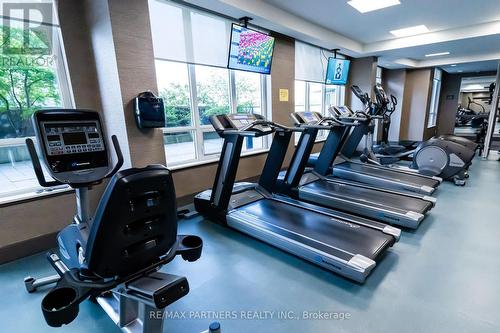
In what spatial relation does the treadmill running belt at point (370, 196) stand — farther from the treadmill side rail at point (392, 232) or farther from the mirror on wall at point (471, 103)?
the mirror on wall at point (471, 103)

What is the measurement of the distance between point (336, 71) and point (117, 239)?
6617 mm

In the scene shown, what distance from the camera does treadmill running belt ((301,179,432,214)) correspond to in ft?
10.7

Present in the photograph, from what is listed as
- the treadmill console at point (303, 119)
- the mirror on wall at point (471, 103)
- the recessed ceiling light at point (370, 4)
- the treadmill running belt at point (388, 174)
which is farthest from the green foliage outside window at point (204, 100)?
the mirror on wall at point (471, 103)

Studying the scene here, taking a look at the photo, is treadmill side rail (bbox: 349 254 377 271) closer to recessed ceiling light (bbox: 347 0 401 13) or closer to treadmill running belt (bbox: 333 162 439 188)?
treadmill running belt (bbox: 333 162 439 188)

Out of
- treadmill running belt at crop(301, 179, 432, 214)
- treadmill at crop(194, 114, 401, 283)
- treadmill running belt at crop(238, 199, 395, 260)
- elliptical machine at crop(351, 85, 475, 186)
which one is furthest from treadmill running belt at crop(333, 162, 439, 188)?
treadmill running belt at crop(238, 199, 395, 260)

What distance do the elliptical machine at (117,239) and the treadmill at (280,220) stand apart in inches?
49.3

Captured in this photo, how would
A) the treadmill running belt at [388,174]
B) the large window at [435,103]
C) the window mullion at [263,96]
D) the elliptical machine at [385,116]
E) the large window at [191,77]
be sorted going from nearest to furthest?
the large window at [191,77], the treadmill running belt at [388,174], the window mullion at [263,96], the elliptical machine at [385,116], the large window at [435,103]

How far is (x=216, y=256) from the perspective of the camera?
100 inches

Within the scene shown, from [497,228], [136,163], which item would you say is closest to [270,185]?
[136,163]

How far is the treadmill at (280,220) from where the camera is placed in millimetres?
2223

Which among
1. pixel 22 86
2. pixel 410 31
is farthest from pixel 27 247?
pixel 410 31

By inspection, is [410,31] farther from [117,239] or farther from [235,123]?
[117,239]

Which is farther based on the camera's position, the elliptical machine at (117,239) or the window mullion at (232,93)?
the window mullion at (232,93)

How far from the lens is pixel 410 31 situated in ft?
18.2
